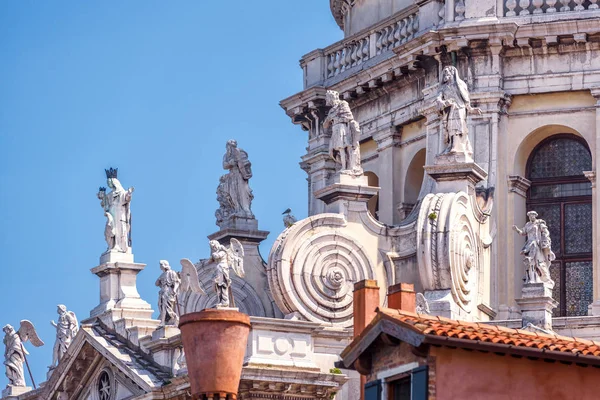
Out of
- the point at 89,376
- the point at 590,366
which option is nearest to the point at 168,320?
the point at 89,376

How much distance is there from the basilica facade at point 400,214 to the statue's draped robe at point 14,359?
0.05 metres

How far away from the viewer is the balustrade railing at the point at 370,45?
6259cm

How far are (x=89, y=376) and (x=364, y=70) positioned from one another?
1030 cm

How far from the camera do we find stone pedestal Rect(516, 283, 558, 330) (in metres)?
50.9

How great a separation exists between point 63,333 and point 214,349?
30.5m

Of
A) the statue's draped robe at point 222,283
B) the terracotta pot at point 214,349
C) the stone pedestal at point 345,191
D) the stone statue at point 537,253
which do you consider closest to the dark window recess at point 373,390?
the terracotta pot at point 214,349

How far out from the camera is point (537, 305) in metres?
51.4

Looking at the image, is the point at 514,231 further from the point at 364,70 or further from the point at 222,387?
the point at 222,387

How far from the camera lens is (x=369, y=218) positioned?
182ft

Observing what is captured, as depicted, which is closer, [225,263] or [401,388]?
[401,388]

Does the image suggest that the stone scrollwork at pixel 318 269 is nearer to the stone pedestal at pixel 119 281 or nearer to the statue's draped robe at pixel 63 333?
the stone pedestal at pixel 119 281

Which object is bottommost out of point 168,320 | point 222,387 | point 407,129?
point 222,387

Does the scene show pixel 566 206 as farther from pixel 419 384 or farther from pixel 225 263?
pixel 419 384

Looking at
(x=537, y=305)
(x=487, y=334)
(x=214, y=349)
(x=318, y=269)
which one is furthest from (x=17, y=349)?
(x=214, y=349)
